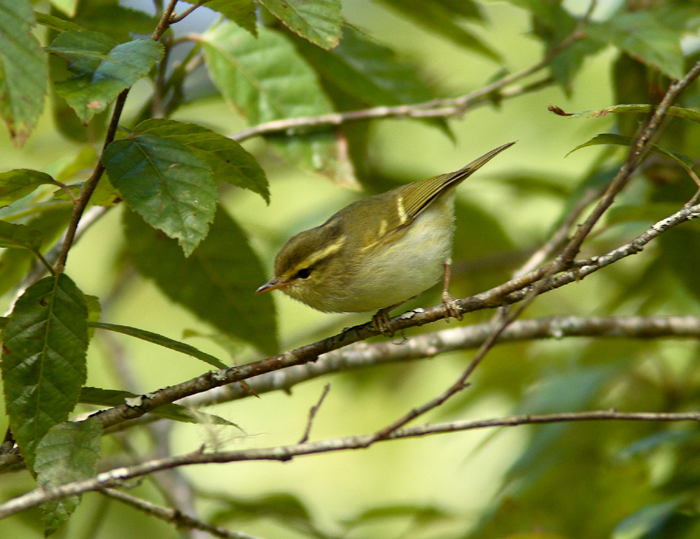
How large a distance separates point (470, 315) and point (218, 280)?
236 cm

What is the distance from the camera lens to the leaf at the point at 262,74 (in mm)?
2990

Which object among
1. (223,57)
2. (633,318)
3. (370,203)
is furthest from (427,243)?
(223,57)

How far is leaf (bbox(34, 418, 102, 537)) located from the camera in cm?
162

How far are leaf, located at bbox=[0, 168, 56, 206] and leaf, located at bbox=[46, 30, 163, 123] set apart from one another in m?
0.28

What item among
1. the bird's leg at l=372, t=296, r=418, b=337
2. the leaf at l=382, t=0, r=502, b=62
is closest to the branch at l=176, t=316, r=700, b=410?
the bird's leg at l=372, t=296, r=418, b=337

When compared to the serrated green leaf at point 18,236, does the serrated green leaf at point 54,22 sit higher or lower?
higher

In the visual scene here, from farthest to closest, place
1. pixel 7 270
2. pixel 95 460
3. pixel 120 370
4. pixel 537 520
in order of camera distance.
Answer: pixel 120 370, pixel 537 520, pixel 7 270, pixel 95 460

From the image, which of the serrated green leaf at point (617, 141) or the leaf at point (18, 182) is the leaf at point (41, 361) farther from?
the serrated green leaf at point (617, 141)

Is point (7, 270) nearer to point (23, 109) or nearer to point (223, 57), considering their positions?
point (223, 57)

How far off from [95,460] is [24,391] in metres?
0.25

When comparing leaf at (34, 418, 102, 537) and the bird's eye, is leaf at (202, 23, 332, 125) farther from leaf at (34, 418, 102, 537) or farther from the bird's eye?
leaf at (34, 418, 102, 537)

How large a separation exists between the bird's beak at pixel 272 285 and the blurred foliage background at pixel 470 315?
8cm

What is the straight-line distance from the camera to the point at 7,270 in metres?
2.63

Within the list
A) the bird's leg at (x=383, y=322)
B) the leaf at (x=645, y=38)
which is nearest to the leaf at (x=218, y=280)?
the bird's leg at (x=383, y=322)
